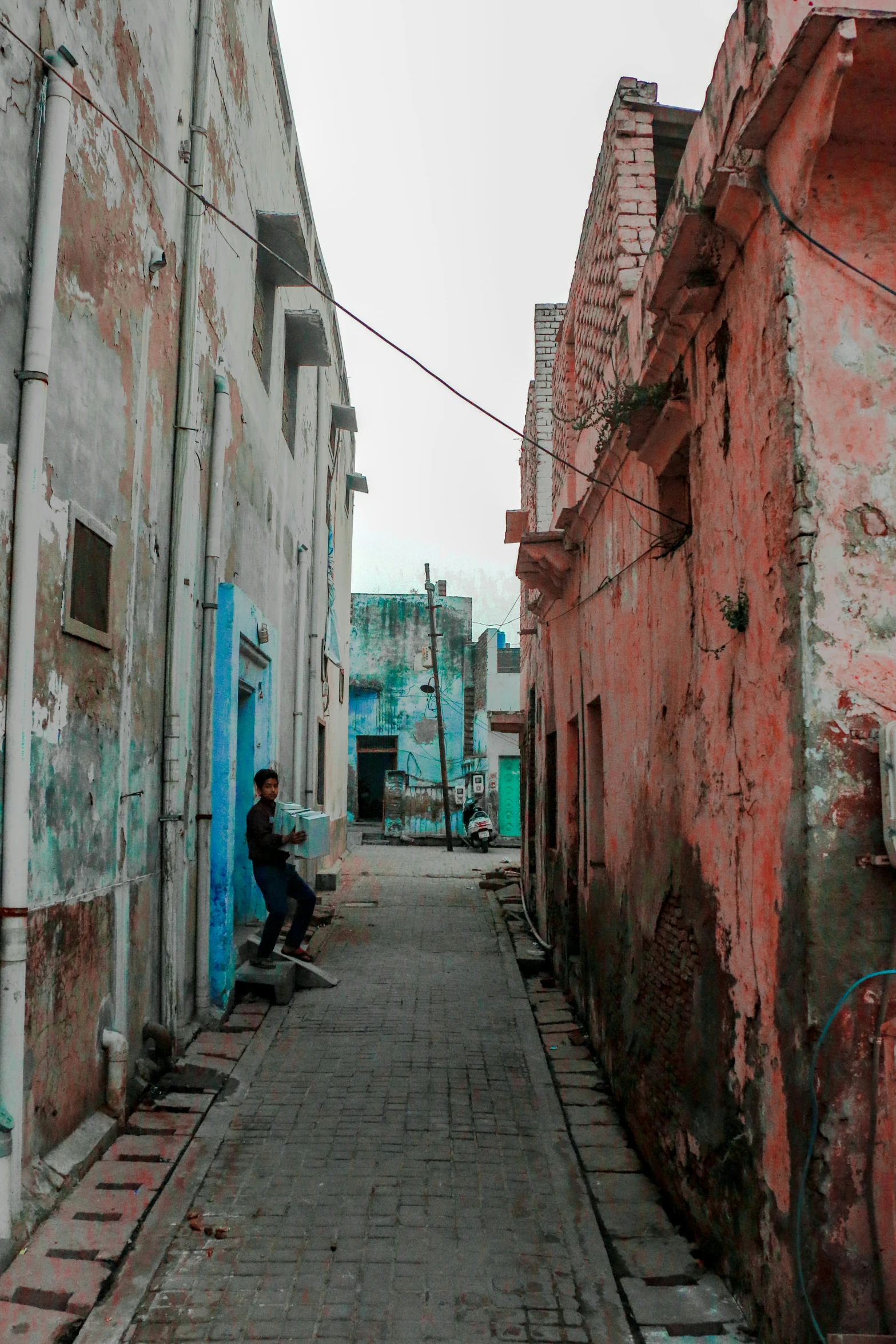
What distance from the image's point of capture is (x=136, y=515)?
17.3 feet

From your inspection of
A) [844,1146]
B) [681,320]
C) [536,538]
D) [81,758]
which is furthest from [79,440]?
[536,538]

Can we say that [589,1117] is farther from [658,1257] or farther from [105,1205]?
[105,1205]

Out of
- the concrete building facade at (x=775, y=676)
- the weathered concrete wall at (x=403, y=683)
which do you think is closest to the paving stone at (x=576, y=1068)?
the concrete building facade at (x=775, y=676)

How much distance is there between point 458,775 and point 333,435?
1784 cm

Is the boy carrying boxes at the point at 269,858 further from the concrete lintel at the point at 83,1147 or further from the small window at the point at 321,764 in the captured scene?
the small window at the point at 321,764

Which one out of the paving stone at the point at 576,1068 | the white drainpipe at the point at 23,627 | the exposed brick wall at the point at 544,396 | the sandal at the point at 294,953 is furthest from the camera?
the exposed brick wall at the point at 544,396

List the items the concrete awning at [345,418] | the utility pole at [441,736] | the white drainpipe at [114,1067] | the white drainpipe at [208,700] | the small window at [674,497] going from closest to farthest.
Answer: the white drainpipe at [114,1067] < the small window at [674,497] < the white drainpipe at [208,700] < the concrete awning at [345,418] < the utility pole at [441,736]

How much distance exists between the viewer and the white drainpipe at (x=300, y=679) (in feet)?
36.8

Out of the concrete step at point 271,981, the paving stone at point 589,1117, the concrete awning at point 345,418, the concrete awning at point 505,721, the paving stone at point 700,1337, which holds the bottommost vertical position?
the paving stone at point 700,1337

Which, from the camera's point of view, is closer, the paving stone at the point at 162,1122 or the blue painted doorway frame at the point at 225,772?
the paving stone at the point at 162,1122

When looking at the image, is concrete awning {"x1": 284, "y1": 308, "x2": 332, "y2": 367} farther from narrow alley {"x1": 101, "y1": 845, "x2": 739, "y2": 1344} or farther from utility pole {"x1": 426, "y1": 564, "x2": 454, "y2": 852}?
utility pole {"x1": 426, "y1": 564, "x2": 454, "y2": 852}

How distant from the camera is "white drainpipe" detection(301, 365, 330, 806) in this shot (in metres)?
11.9

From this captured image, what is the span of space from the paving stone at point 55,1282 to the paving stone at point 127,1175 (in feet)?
1.88

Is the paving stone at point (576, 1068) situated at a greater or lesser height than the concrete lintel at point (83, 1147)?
lesser
